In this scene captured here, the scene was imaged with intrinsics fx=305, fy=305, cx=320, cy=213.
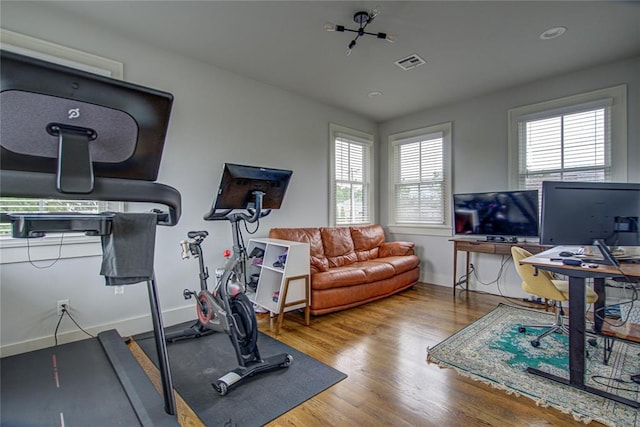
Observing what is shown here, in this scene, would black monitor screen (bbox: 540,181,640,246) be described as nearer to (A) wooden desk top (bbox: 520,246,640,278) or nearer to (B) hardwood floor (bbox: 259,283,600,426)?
(A) wooden desk top (bbox: 520,246,640,278)

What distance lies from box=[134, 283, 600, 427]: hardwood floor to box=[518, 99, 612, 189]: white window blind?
1939mm

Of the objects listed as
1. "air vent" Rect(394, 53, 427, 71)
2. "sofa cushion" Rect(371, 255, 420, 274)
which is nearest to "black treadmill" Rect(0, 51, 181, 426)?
"air vent" Rect(394, 53, 427, 71)

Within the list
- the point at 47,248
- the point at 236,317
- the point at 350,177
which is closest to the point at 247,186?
the point at 236,317

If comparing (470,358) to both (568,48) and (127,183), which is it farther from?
(568,48)

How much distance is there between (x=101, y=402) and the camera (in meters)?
1.62

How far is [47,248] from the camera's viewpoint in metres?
2.46

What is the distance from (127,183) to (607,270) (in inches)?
102

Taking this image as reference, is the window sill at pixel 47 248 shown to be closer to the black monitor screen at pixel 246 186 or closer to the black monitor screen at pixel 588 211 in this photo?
the black monitor screen at pixel 246 186

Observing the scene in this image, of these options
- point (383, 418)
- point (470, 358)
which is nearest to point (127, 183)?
point (383, 418)

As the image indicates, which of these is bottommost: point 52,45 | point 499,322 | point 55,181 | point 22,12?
point 499,322

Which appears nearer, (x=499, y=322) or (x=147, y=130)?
(x=147, y=130)

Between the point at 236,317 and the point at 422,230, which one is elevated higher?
the point at 422,230

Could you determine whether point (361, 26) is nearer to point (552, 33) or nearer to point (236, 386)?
point (552, 33)

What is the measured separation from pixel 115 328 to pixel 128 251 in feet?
7.02
